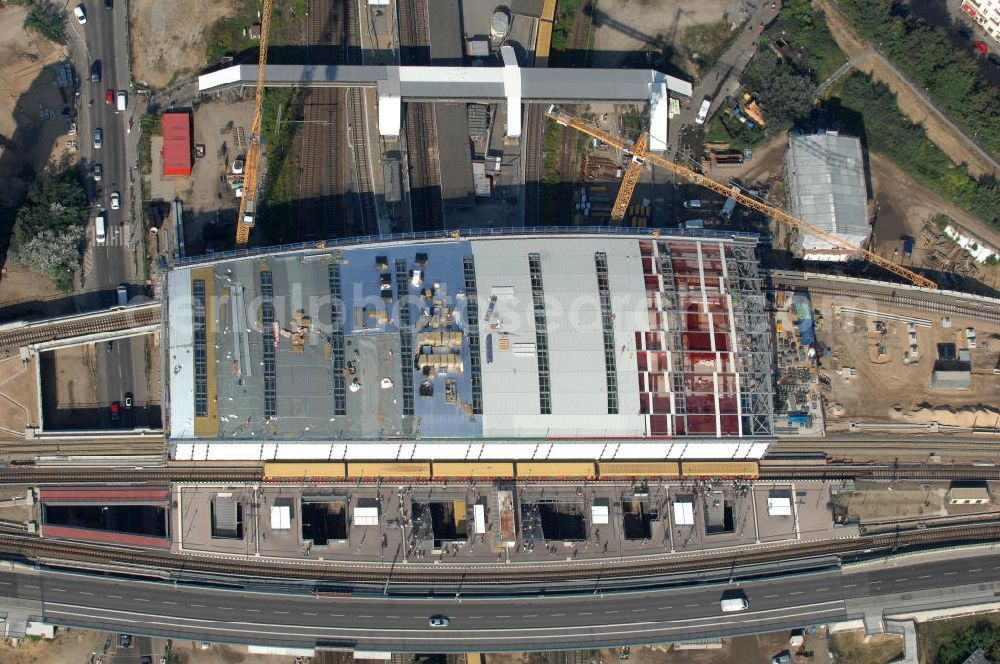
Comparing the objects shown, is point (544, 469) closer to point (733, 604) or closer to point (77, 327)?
point (733, 604)

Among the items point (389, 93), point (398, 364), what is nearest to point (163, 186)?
point (389, 93)

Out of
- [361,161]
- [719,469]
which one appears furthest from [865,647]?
[361,161]

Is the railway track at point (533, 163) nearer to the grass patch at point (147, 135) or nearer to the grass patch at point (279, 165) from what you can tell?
the grass patch at point (279, 165)

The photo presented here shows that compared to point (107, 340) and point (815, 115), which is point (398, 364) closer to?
point (107, 340)

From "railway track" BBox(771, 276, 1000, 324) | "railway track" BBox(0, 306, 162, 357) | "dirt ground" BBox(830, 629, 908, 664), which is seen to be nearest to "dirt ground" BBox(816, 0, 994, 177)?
"railway track" BBox(771, 276, 1000, 324)

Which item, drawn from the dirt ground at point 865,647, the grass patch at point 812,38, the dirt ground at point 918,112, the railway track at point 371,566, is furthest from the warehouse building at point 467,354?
the dirt ground at point 918,112

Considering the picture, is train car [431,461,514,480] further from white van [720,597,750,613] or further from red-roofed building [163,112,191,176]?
red-roofed building [163,112,191,176]
